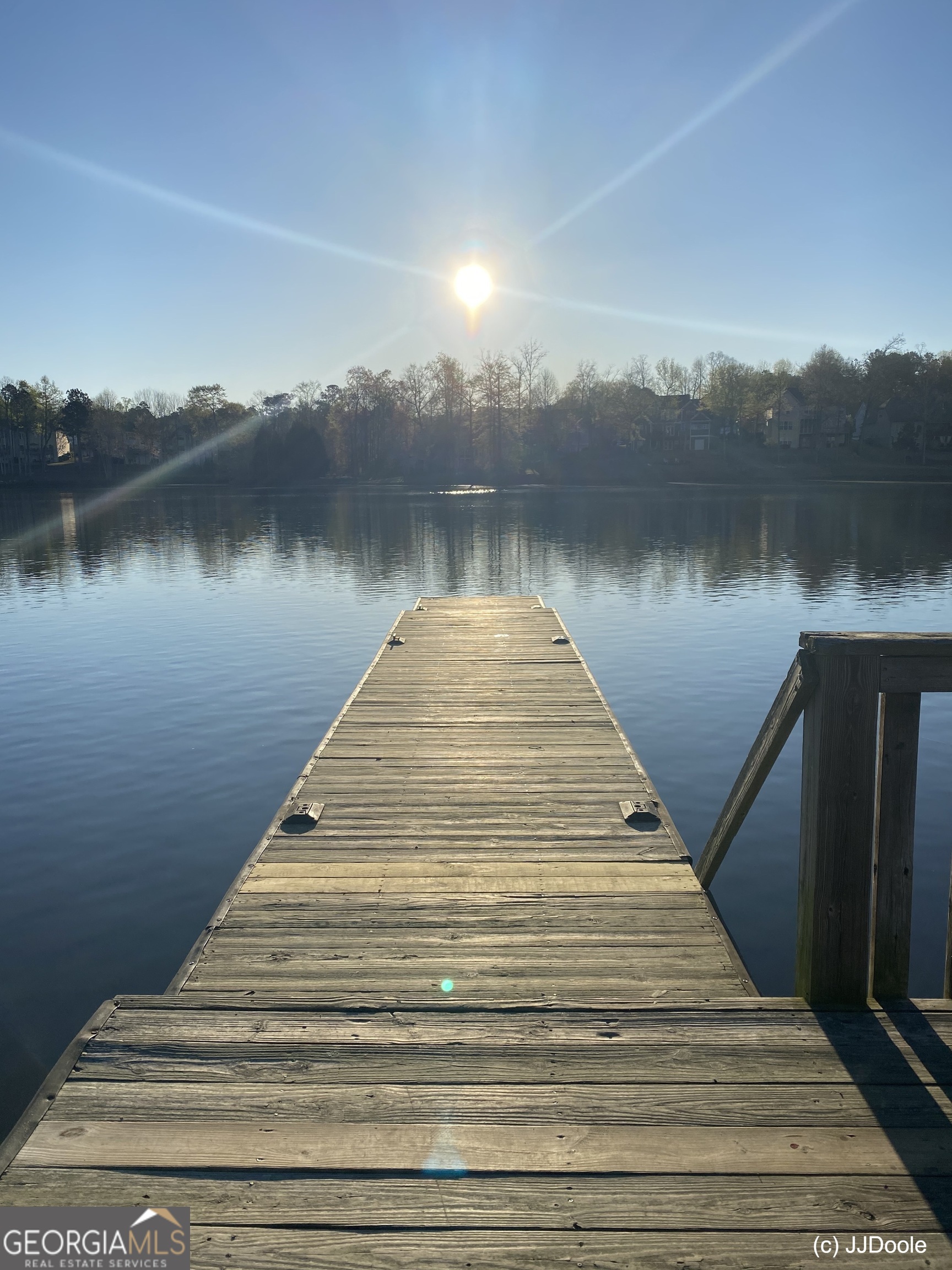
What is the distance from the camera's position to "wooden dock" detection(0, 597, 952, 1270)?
8.45 feet

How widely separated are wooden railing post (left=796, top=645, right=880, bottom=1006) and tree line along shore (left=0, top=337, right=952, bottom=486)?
279 ft

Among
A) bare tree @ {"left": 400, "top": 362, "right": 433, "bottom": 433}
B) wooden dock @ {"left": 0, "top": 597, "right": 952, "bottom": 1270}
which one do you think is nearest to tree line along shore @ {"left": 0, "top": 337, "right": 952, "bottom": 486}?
bare tree @ {"left": 400, "top": 362, "right": 433, "bottom": 433}

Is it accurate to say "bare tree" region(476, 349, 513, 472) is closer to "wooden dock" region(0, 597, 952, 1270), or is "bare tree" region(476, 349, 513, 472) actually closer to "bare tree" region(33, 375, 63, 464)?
"bare tree" region(33, 375, 63, 464)

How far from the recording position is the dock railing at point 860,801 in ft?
11.0

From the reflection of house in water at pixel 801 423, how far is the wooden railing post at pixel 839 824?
107 meters

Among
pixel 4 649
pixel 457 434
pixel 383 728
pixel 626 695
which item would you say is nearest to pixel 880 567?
pixel 626 695

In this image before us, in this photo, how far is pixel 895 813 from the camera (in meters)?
3.40

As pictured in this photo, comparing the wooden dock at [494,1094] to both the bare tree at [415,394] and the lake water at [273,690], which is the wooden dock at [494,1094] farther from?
the bare tree at [415,394]

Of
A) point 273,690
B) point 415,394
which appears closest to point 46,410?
point 415,394

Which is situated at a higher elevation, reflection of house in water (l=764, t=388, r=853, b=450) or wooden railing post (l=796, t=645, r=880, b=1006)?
reflection of house in water (l=764, t=388, r=853, b=450)

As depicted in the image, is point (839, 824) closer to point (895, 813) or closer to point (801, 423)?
point (895, 813)

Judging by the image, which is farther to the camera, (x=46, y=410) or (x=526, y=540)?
(x=46, y=410)

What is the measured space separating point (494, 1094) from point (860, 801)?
1.79 m

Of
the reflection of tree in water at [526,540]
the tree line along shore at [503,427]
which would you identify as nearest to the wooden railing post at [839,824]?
the reflection of tree in water at [526,540]
